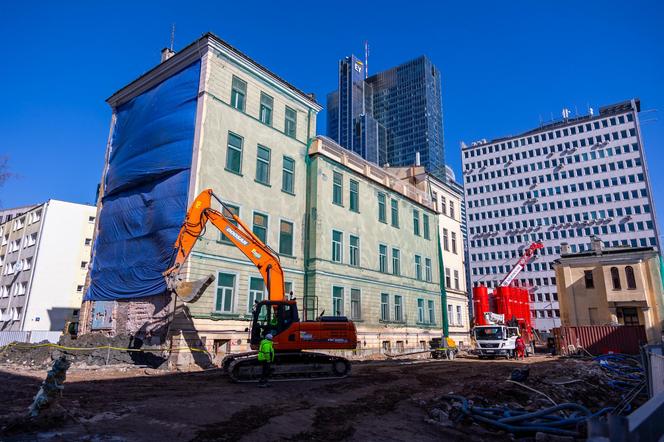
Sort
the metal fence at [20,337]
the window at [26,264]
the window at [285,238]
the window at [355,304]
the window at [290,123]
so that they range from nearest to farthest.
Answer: the window at [285,238]
the window at [290,123]
the window at [355,304]
the metal fence at [20,337]
the window at [26,264]

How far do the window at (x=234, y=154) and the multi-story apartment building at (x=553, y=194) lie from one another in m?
93.3

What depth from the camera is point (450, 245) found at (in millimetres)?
44969

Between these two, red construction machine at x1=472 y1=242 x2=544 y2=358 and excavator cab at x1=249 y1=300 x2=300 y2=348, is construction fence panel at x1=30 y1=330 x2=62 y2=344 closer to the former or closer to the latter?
excavator cab at x1=249 y1=300 x2=300 y2=348

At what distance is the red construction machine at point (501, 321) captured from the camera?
31188 millimetres

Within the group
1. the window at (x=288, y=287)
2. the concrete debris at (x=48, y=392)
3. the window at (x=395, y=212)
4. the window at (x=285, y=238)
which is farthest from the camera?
the window at (x=395, y=212)

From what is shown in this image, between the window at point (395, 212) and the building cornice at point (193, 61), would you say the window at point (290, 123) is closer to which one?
the building cornice at point (193, 61)

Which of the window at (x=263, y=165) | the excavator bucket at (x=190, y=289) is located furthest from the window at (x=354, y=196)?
the excavator bucket at (x=190, y=289)

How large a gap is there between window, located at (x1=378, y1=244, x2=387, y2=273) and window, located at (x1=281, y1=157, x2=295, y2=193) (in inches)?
368

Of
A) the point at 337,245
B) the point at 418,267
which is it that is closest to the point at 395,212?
the point at 418,267

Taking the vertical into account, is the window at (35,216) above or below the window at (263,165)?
above

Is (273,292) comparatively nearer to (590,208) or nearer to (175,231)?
(175,231)

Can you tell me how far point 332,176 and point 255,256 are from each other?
12935 mm

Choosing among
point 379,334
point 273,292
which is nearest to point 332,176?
point 379,334

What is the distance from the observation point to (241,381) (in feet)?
50.7
